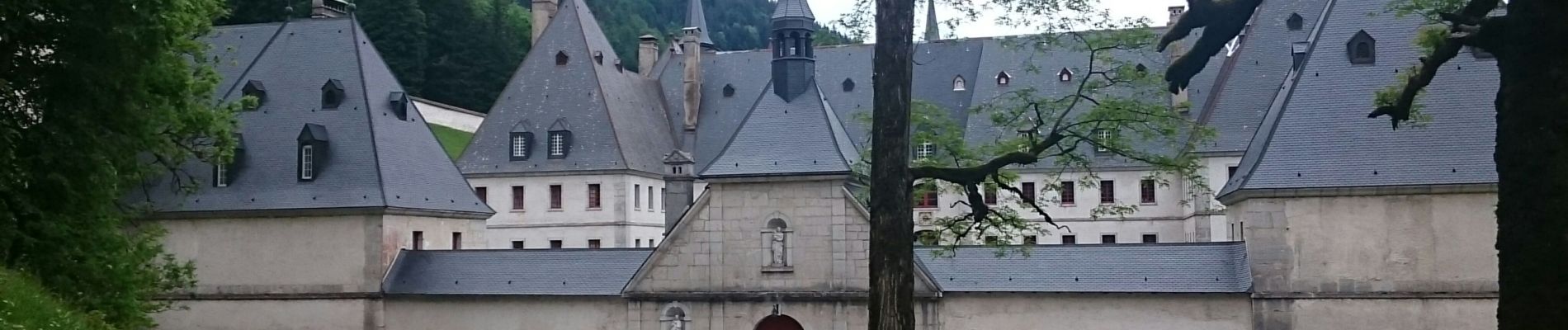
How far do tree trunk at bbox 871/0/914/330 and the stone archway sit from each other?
952 centimetres

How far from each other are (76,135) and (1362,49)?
19.9 metres

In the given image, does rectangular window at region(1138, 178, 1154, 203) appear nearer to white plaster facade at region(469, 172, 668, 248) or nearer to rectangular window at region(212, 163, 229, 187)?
white plaster facade at region(469, 172, 668, 248)

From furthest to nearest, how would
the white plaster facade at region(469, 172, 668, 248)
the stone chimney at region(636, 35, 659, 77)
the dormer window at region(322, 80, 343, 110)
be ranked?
the stone chimney at region(636, 35, 659, 77) < the white plaster facade at region(469, 172, 668, 248) < the dormer window at region(322, 80, 343, 110)

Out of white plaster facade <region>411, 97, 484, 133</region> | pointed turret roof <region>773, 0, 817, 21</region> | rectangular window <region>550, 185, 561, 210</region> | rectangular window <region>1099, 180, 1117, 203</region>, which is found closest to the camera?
pointed turret roof <region>773, 0, 817, 21</region>

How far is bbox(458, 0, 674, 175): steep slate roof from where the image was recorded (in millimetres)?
49094

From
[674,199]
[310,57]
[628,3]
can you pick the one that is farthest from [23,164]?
[628,3]

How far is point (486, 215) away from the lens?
101ft

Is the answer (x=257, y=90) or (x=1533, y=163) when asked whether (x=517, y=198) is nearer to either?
(x=257, y=90)

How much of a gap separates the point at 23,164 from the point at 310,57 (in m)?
12.0

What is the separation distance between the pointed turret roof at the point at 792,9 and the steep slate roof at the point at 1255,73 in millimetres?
14679

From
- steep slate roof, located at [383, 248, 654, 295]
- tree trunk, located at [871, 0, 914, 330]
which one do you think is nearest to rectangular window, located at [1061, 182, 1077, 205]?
steep slate roof, located at [383, 248, 654, 295]

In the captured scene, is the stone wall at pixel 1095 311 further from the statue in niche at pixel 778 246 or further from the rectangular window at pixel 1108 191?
the rectangular window at pixel 1108 191

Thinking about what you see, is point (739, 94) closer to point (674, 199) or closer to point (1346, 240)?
point (674, 199)

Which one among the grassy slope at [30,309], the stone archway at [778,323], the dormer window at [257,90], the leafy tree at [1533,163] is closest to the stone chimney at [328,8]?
the dormer window at [257,90]
